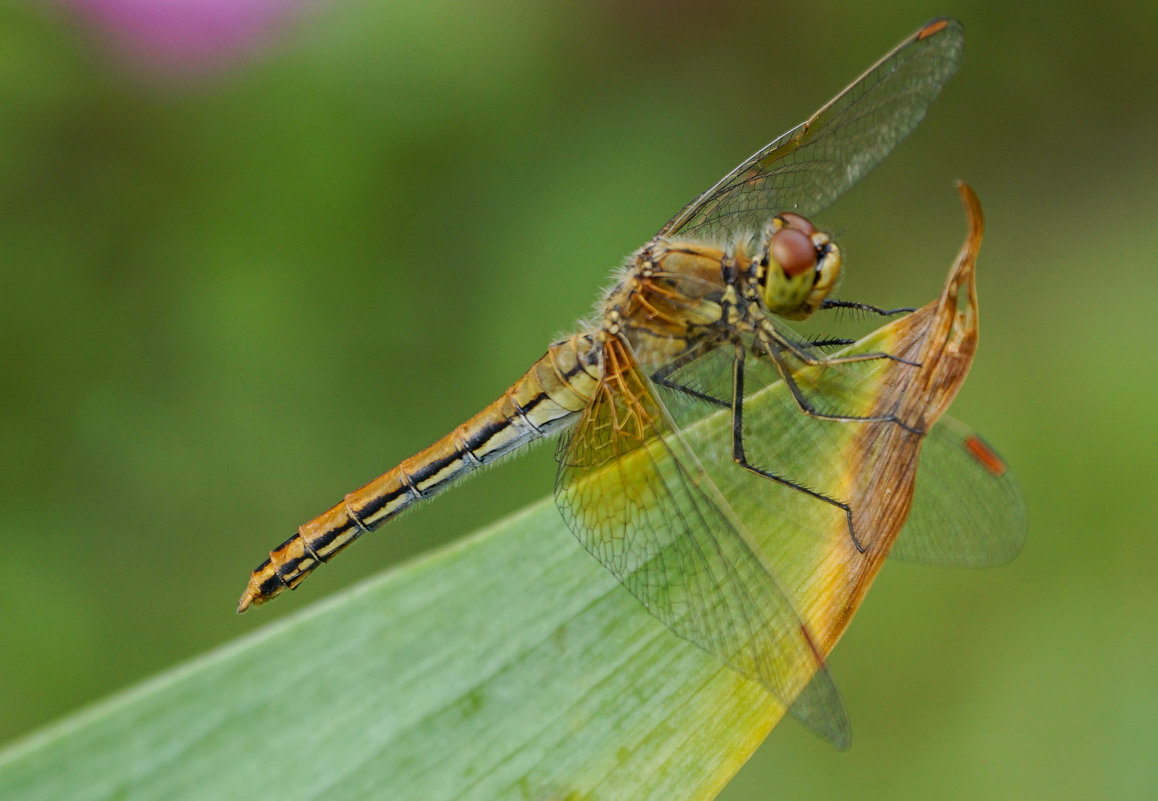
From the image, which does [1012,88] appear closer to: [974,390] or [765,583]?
[974,390]

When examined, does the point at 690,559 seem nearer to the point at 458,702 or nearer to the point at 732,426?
the point at 732,426

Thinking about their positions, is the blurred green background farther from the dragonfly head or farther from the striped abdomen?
the dragonfly head

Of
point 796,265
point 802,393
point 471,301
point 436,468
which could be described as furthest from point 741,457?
point 471,301

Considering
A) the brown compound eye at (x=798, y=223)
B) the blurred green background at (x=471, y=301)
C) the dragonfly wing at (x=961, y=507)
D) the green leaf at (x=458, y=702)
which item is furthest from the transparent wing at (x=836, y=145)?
the blurred green background at (x=471, y=301)

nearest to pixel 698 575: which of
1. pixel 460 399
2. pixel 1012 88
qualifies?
pixel 460 399

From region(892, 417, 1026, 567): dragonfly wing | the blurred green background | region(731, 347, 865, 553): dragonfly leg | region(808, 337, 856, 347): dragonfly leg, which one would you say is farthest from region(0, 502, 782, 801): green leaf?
the blurred green background

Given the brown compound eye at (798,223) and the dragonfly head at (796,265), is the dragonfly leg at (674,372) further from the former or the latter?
the brown compound eye at (798,223)
